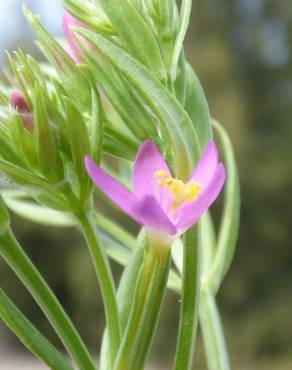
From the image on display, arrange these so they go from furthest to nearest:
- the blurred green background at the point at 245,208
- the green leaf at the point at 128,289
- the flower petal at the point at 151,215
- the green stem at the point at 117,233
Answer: the blurred green background at the point at 245,208 → the green stem at the point at 117,233 → the green leaf at the point at 128,289 → the flower petal at the point at 151,215

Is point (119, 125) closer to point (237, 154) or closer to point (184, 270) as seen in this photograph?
point (184, 270)

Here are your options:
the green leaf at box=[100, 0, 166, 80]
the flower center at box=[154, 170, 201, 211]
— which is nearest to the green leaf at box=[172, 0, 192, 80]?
the green leaf at box=[100, 0, 166, 80]

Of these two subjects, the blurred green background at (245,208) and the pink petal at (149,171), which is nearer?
the pink petal at (149,171)

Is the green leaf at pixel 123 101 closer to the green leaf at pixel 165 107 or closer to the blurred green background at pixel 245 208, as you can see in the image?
the green leaf at pixel 165 107

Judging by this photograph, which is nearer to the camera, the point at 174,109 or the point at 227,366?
the point at 174,109

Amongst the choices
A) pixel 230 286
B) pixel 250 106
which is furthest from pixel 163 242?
pixel 250 106

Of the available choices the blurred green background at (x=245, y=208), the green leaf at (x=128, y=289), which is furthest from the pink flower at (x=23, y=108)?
the blurred green background at (x=245, y=208)
